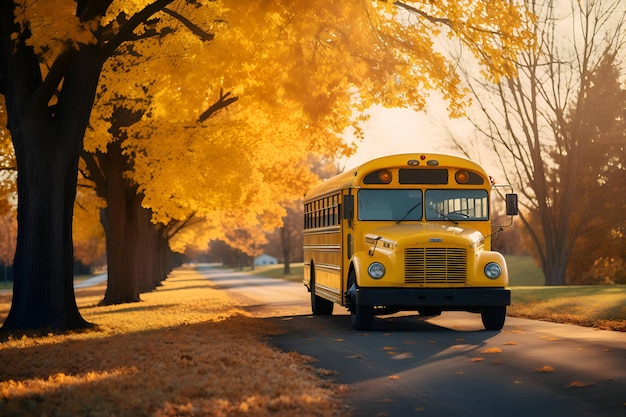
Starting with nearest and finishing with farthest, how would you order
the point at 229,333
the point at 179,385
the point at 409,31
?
the point at 179,385
the point at 229,333
the point at 409,31

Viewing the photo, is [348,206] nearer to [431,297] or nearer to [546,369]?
[431,297]

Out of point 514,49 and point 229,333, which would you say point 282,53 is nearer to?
point 514,49

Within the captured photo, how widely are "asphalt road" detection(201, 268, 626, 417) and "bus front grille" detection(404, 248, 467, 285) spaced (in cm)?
91

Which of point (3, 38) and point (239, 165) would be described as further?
point (239, 165)

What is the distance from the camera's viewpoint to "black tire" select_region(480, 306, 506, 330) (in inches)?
616

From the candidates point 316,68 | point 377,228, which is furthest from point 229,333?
point 316,68

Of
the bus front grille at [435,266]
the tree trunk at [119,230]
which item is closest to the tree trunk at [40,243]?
the bus front grille at [435,266]

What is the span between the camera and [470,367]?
428 inches

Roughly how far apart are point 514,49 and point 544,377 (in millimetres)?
9264

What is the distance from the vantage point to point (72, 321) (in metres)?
17.0

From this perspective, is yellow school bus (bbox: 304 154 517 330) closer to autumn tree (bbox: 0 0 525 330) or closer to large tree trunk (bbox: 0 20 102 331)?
autumn tree (bbox: 0 0 525 330)

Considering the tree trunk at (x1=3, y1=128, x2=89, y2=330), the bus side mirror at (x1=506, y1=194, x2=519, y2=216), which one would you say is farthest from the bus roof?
the tree trunk at (x1=3, y1=128, x2=89, y2=330)

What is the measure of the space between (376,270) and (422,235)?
0.94m

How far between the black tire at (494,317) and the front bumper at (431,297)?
592mm
